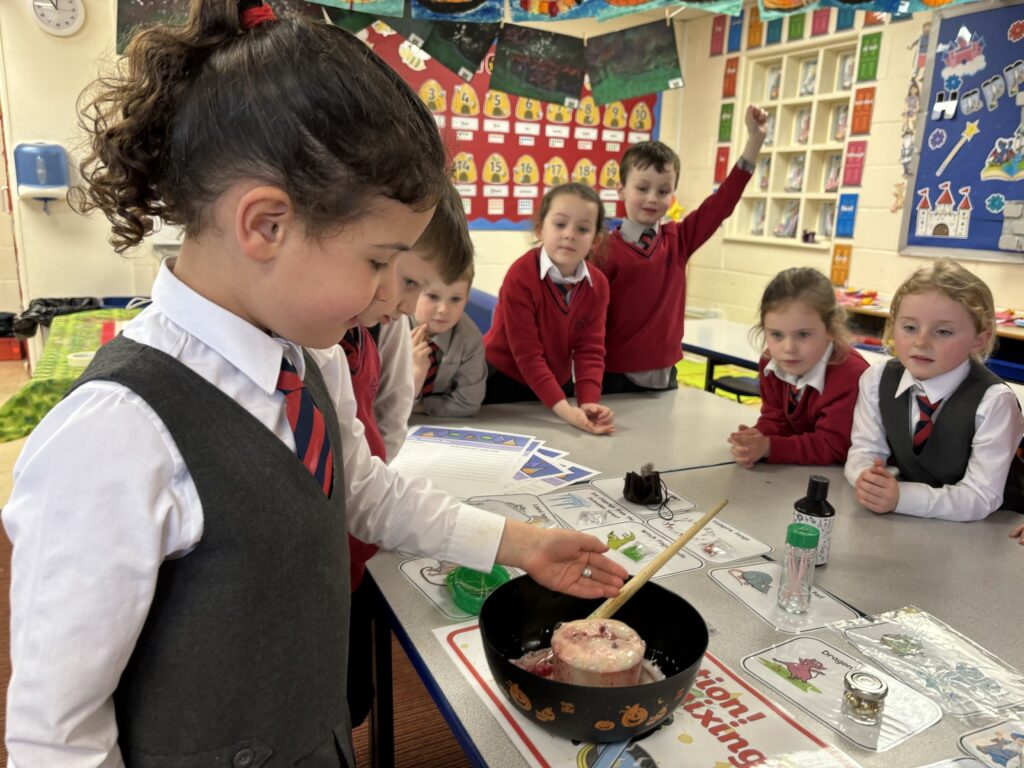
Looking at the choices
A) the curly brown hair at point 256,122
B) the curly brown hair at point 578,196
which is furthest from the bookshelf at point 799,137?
the curly brown hair at point 256,122

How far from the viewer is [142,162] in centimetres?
71

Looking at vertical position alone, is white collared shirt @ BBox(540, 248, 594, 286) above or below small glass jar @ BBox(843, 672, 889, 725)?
above

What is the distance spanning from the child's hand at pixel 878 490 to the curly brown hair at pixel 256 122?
1083mm

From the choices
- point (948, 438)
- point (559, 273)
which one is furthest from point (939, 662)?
point (559, 273)

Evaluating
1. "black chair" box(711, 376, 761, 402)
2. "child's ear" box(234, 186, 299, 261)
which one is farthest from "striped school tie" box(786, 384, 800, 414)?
"black chair" box(711, 376, 761, 402)

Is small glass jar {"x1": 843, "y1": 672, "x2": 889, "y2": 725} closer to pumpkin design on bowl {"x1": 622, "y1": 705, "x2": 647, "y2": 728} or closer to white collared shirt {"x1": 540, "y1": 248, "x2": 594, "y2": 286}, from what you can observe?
pumpkin design on bowl {"x1": 622, "y1": 705, "x2": 647, "y2": 728}

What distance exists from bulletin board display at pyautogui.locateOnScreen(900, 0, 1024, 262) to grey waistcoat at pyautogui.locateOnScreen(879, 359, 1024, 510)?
294 cm

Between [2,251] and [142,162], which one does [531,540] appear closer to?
[142,162]

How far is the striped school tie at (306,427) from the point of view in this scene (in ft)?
2.45

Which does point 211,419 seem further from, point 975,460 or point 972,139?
point 972,139

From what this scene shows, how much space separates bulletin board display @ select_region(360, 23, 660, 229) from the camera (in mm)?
4809

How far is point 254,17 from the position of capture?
0.70 meters

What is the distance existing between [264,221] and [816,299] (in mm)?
1419

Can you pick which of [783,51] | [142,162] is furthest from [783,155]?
[142,162]
